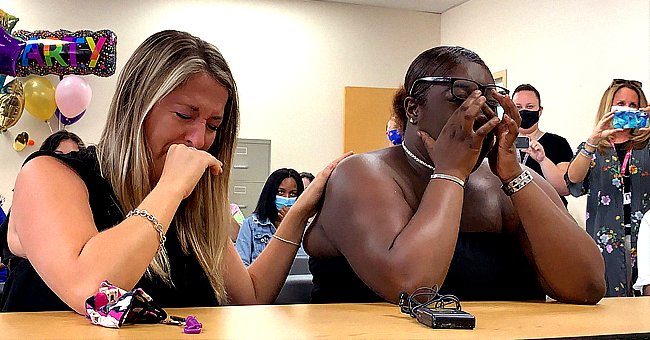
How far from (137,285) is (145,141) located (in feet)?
0.89

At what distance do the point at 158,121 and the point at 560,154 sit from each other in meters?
3.72

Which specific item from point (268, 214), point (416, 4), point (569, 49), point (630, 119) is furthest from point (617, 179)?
point (416, 4)

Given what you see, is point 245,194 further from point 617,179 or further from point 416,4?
point 617,179

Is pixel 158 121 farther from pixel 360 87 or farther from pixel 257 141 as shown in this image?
pixel 360 87

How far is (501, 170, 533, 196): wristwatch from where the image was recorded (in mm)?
1582

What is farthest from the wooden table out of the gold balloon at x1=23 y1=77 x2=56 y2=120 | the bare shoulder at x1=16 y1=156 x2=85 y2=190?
the gold balloon at x1=23 y1=77 x2=56 y2=120

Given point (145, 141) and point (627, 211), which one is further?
point (627, 211)

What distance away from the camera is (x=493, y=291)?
1595mm

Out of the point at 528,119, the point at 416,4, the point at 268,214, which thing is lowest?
the point at 268,214

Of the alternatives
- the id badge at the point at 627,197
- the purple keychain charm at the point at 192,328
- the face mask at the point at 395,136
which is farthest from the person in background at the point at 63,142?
the purple keychain charm at the point at 192,328

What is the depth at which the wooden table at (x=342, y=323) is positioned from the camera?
1020 mm

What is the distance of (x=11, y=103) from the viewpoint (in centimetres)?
566

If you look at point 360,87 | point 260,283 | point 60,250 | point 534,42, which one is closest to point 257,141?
point 360,87

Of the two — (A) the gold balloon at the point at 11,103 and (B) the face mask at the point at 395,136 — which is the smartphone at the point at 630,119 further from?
(A) the gold balloon at the point at 11,103
